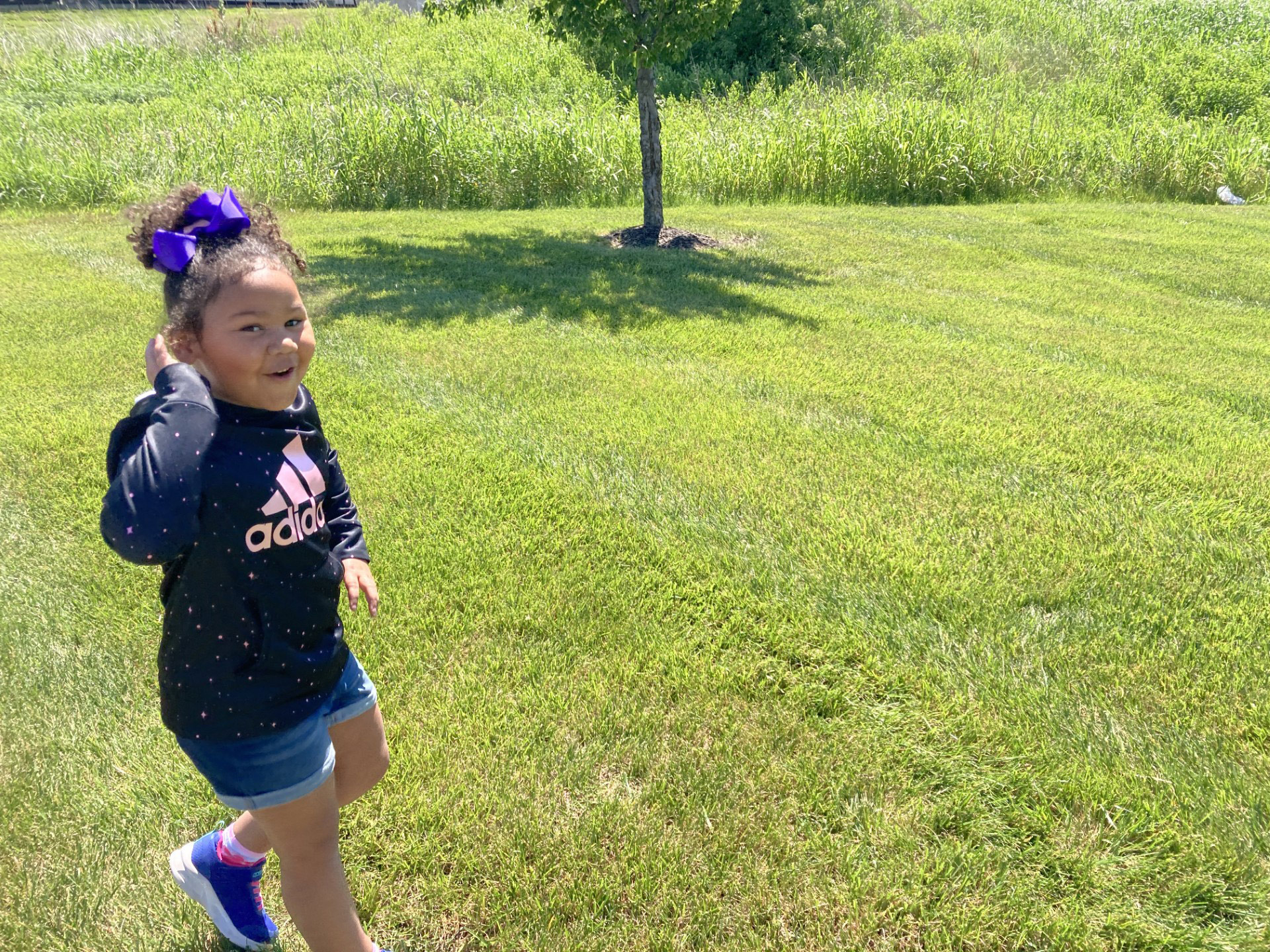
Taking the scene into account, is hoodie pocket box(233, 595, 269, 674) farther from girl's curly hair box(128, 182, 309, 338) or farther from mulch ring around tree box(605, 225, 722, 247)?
mulch ring around tree box(605, 225, 722, 247)

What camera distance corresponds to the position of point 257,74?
18453 mm

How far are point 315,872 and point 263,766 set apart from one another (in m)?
0.29

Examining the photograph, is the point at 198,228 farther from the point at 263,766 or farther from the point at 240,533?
the point at 263,766

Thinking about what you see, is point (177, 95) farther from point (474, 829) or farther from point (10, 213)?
point (474, 829)

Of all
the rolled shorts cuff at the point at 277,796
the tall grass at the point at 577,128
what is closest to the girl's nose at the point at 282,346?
the rolled shorts cuff at the point at 277,796

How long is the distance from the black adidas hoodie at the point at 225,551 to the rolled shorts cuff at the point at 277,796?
0.13 m

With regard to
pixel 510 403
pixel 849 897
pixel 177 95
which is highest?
pixel 177 95

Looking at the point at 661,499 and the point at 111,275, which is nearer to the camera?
the point at 661,499

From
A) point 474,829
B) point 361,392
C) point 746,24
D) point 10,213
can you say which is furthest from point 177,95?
point 474,829

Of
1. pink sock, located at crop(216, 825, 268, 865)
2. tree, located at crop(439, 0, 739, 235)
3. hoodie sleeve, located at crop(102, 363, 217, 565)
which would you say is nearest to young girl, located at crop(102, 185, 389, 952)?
hoodie sleeve, located at crop(102, 363, 217, 565)

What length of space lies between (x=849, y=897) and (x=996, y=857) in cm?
44

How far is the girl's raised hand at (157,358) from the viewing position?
1700 mm

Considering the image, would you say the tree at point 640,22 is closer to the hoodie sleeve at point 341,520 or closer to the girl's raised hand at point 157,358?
the hoodie sleeve at point 341,520

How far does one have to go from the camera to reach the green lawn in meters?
2.27
